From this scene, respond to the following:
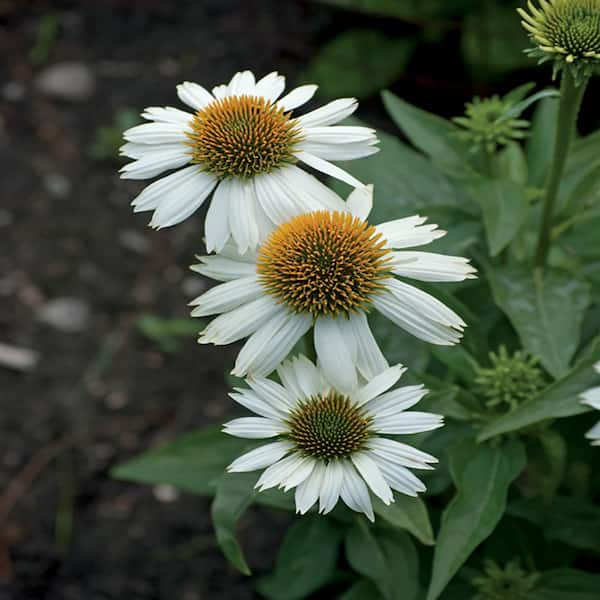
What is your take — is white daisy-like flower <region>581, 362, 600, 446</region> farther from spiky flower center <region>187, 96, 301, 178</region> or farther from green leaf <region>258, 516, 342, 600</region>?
green leaf <region>258, 516, 342, 600</region>

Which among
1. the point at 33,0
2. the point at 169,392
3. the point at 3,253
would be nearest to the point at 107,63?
the point at 33,0

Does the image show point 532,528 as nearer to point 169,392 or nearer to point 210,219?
point 210,219

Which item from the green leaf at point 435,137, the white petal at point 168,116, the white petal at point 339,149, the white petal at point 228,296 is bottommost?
the white petal at point 228,296

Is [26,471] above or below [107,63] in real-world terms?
below

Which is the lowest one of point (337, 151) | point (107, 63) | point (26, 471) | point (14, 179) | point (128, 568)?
point (128, 568)

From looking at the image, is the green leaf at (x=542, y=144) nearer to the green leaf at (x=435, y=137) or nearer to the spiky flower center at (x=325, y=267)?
the green leaf at (x=435, y=137)

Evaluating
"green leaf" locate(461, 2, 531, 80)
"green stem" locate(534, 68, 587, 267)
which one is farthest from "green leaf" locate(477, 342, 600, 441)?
"green leaf" locate(461, 2, 531, 80)

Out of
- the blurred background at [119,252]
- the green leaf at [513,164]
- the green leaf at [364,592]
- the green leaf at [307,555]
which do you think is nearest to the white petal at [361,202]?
the green leaf at [513,164]

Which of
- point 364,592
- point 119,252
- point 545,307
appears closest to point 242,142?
point 545,307
